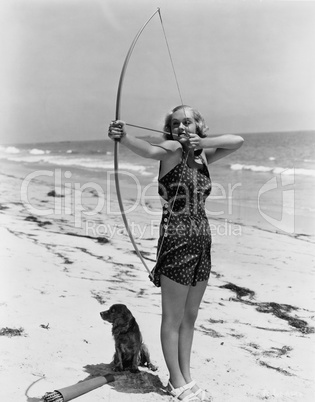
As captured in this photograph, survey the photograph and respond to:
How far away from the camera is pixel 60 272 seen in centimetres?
455

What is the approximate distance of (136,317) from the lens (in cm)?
382

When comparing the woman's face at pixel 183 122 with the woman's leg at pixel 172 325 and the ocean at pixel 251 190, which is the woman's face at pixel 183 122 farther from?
the woman's leg at pixel 172 325

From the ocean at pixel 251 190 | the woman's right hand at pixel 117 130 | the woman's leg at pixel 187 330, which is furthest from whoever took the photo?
the ocean at pixel 251 190

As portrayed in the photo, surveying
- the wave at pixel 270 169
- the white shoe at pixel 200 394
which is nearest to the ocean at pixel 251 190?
the wave at pixel 270 169

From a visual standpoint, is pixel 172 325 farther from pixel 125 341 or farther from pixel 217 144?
pixel 217 144

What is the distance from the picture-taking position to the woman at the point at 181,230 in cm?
264

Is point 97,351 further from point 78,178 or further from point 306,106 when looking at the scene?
point 306,106

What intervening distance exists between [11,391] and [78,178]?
41.5ft

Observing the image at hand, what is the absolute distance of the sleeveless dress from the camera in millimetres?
2637

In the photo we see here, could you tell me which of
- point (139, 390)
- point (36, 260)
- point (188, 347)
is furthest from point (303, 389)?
point (36, 260)

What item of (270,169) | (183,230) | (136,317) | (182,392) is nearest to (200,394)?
(182,392)

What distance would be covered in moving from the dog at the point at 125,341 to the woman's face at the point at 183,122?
1.05 metres

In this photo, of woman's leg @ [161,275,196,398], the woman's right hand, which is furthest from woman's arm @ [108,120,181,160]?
woman's leg @ [161,275,196,398]

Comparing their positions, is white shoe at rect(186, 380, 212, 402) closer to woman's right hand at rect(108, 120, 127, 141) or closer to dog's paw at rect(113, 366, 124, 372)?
dog's paw at rect(113, 366, 124, 372)
